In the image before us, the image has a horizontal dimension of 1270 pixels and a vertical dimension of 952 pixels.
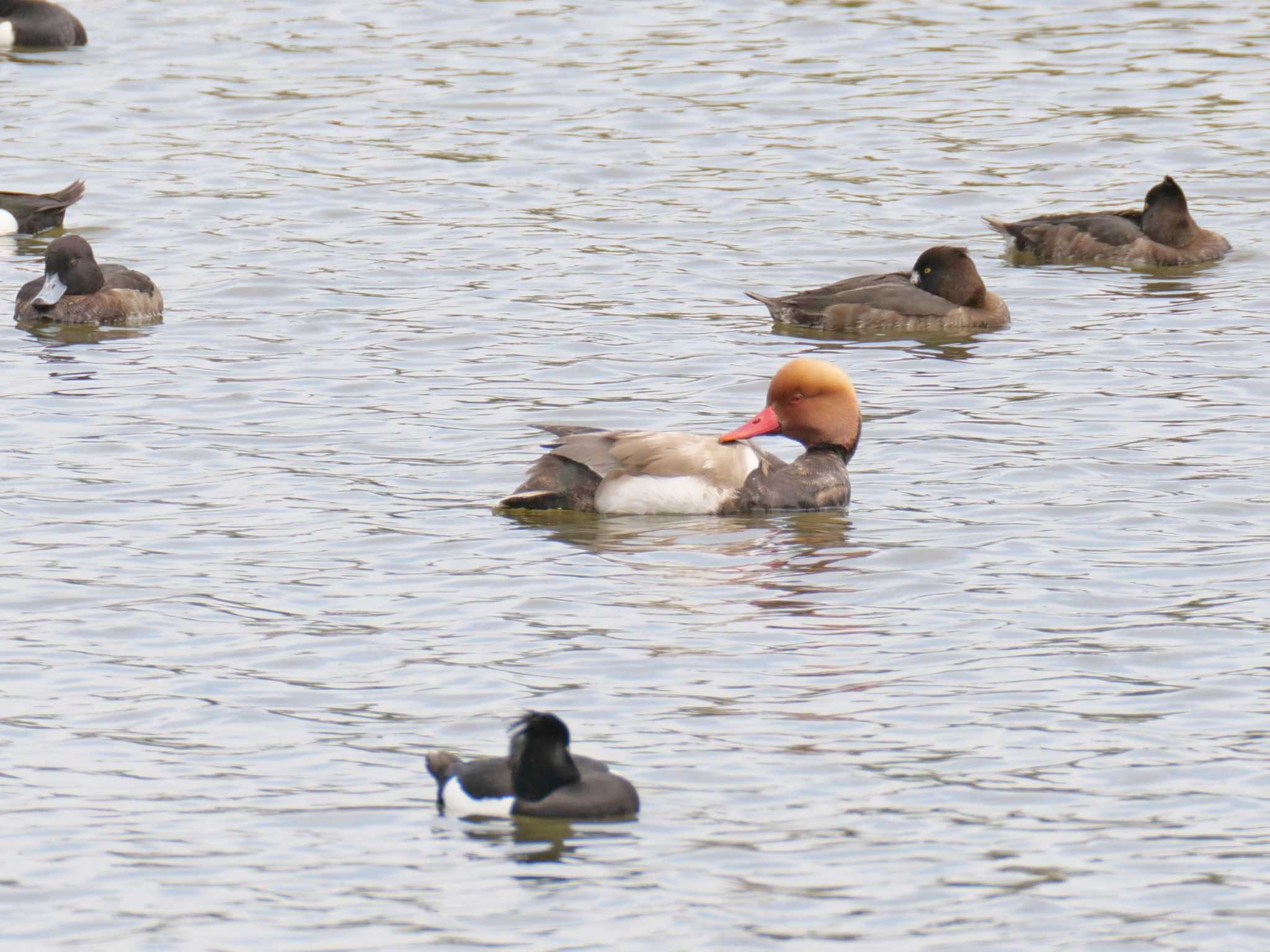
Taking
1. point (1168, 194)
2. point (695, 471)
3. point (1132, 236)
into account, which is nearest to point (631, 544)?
point (695, 471)

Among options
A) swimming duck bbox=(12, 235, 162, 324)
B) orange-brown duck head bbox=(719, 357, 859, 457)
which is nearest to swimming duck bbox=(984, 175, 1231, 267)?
orange-brown duck head bbox=(719, 357, 859, 457)

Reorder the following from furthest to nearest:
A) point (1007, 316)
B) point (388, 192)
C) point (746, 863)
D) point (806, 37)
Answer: point (806, 37)
point (388, 192)
point (1007, 316)
point (746, 863)

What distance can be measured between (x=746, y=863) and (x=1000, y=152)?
15.1m

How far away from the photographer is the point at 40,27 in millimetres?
26875

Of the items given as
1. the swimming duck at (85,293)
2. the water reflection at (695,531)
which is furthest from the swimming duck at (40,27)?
the water reflection at (695,531)

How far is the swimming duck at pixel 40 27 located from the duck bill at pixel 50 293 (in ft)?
35.5

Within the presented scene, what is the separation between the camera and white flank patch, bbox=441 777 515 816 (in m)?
7.99

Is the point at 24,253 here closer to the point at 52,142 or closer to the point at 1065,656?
the point at 52,142

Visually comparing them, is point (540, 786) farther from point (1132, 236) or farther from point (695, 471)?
point (1132, 236)

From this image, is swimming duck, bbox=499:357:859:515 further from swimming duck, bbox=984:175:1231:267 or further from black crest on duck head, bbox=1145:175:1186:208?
black crest on duck head, bbox=1145:175:1186:208

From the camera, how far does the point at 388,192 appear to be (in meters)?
20.6

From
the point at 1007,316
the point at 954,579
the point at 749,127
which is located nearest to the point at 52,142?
the point at 749,127

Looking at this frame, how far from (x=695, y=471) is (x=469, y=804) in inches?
170

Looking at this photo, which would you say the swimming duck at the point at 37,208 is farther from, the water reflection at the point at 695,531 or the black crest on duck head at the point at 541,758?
the black crest on duck head at the point at 541,758
